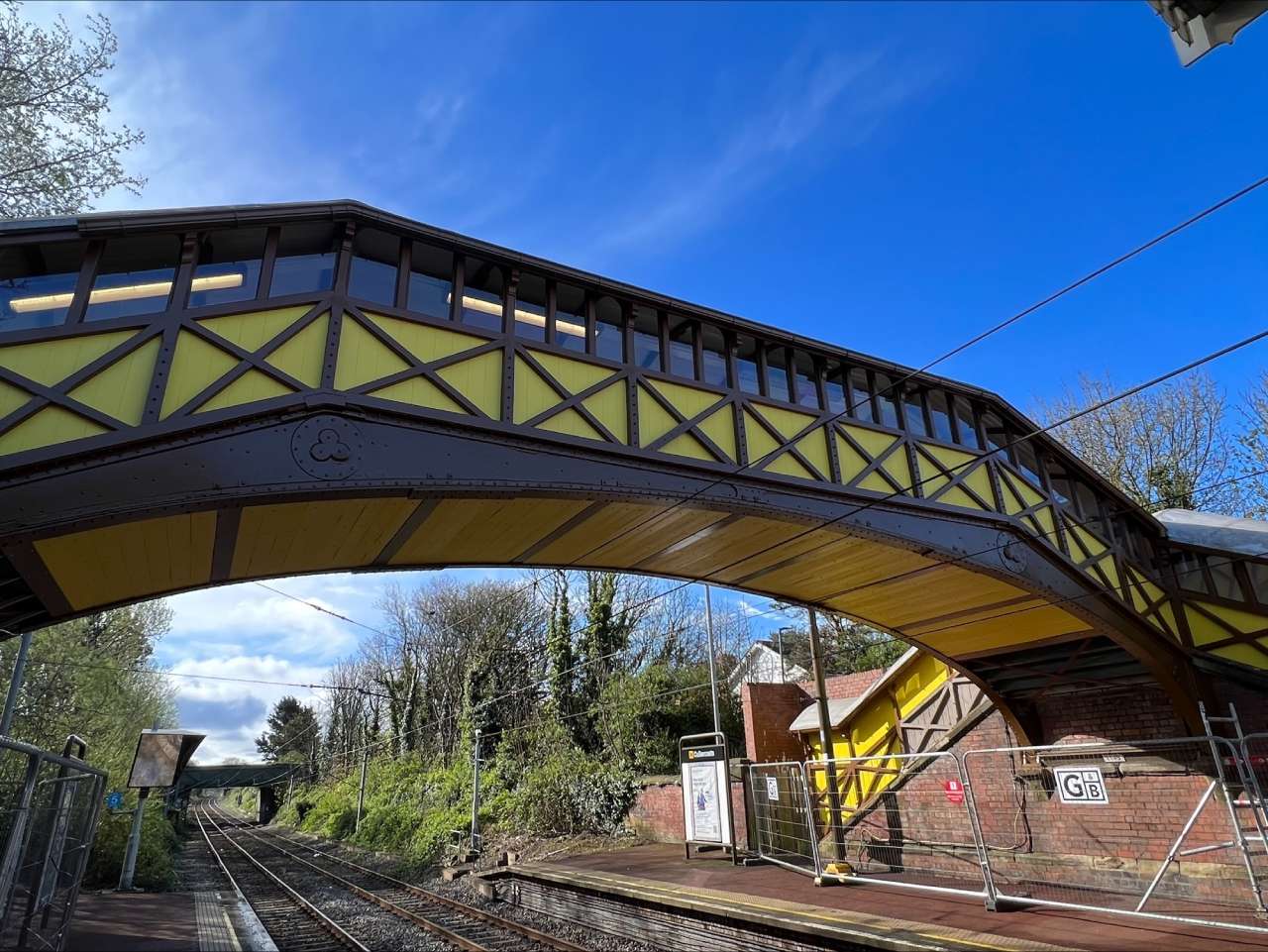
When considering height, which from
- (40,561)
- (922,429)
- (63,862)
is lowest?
(63,862)

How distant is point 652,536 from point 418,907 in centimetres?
1034

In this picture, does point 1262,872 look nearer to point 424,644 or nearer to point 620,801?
point 620,801

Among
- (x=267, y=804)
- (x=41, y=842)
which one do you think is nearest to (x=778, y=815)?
(x=41, y=842)

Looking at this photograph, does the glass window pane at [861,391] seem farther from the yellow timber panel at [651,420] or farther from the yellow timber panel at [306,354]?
the yellow timber panel at [306,354]

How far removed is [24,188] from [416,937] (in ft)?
43.1

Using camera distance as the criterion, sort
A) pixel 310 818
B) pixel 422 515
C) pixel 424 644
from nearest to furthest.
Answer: pixel 422 515, pixel 424 644, pixel 310 818

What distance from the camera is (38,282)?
19.2ft

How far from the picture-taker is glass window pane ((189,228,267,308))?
21.0ft

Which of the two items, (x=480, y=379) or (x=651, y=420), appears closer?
(x=480, y=379)

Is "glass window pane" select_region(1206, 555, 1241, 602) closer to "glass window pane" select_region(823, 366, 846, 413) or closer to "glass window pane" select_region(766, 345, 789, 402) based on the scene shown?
"glass window pane" select_region(823, 366, 846, 413)

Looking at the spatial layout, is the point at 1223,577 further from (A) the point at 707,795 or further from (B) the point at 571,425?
(B) the point at 571,425

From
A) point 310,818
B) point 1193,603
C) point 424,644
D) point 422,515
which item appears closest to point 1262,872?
point 1193,603

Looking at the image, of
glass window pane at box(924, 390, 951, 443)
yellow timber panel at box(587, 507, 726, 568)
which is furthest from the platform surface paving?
glass window pane at box(924, 390, 951, 443)

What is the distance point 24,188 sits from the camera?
10.9m
